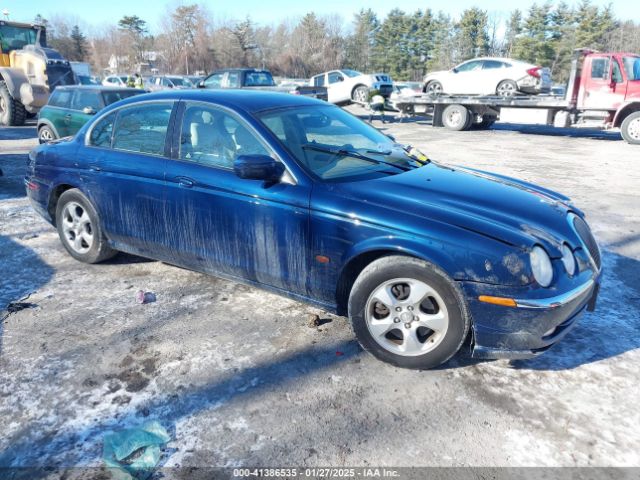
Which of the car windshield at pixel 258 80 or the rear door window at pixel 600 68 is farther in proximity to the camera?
the car windshield at pixel 258 80

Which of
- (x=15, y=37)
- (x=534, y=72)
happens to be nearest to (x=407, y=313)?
(x=534, y=72)

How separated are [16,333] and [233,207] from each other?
1.78 metres

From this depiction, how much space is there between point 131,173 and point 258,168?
1.44m

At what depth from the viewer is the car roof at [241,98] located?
151 inches

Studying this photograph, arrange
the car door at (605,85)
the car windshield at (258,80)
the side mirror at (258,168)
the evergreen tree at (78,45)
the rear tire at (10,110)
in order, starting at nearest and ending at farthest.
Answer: the side mirror at (258,168) < the car door at (605,85) < the rear tire at (10,110) < the car windshield at (258,80) < the evergreen tree at (78,45)

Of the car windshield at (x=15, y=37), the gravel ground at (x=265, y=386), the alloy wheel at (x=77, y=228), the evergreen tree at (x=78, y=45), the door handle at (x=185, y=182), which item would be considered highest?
the evergreen tree at (x=78, y=45)

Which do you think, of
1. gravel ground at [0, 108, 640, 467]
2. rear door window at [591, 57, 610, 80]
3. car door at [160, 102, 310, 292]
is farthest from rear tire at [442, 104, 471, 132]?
car door at [160, 102, 310, 292]

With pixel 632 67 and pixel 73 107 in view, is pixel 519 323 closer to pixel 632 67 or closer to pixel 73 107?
pixel 73 107

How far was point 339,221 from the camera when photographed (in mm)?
3193

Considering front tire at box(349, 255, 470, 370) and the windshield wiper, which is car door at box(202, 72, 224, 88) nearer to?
the windshield wiper

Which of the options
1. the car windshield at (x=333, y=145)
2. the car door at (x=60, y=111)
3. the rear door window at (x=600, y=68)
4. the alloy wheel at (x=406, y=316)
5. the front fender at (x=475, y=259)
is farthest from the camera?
the rear door window at (x=600, y=68)

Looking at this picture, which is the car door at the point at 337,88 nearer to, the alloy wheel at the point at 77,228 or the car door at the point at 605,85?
the car door at the point at 605,85

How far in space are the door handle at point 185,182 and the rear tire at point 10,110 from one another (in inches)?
607

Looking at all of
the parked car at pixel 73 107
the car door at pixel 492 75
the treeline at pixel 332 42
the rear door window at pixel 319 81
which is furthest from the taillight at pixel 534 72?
the treeline at pixel 332 42
